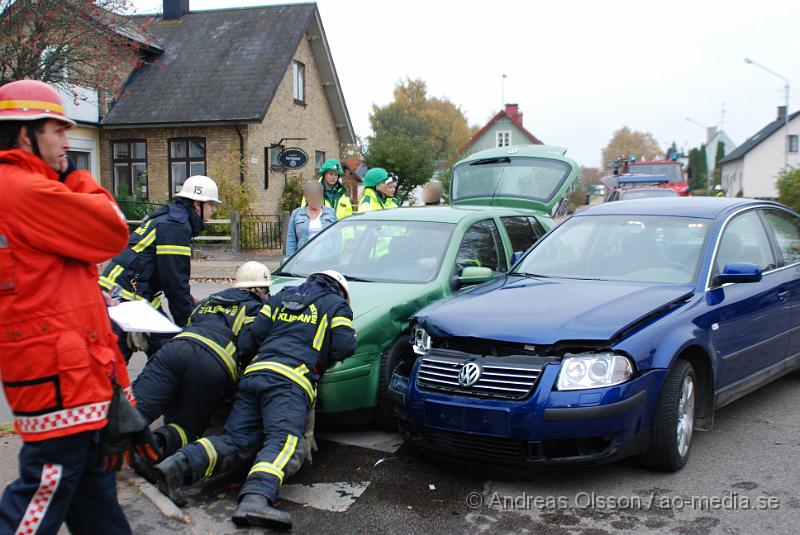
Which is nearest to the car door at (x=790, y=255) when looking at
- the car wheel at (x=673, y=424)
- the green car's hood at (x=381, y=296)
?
the car wheel at (x=673, y=424)

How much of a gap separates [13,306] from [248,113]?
70.4 ft

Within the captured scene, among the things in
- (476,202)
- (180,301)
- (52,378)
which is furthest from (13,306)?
(476,202)

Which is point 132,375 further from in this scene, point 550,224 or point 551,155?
point 551,155

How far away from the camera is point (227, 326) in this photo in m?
5.05

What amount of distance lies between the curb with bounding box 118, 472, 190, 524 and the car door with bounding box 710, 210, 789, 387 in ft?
11.0

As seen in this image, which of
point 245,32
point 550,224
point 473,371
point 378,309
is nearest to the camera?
point 473,371

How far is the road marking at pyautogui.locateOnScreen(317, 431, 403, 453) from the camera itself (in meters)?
5.18

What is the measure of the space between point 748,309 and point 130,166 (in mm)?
23383

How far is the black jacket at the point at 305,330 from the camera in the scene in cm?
457

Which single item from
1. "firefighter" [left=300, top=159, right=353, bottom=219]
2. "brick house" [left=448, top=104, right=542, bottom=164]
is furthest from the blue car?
"brick house" [left=448, top=104, right=542, bottom=164]

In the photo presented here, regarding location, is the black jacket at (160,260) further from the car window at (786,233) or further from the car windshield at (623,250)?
the car window at (786,233)

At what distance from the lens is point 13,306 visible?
268 cm

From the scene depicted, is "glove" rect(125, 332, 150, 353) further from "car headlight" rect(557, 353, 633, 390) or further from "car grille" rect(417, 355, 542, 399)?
"car headlight" rect(557, 353, 633, 390)

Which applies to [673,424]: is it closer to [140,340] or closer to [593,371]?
[593,371]
